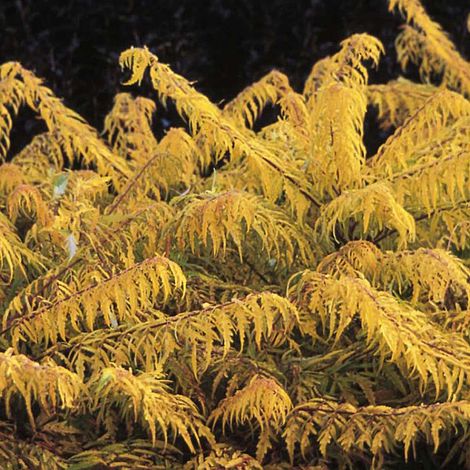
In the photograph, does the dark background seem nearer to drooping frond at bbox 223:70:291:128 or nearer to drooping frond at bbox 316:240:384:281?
drooping frond at bbox 223:70:291:128

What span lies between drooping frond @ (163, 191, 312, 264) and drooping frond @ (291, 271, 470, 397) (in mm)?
162

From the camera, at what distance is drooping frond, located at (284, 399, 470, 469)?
1925 mm

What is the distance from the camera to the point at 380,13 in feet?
16.4

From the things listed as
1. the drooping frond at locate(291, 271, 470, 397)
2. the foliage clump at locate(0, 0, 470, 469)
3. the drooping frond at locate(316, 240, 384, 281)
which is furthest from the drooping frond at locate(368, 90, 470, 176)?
the drooping frond at locate(291, 271, 470, 397)

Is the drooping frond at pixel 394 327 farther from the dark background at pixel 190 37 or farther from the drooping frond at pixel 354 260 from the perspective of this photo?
the dark background at pixel 190 37

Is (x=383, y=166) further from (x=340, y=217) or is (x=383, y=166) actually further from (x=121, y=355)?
(x=121, y=355)

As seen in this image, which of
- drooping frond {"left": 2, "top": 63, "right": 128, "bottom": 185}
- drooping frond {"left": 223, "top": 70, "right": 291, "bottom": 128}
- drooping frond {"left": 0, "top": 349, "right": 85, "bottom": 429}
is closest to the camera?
drooping frond {"left": 0, "top": 349, "right": 85, "bottom": 429}

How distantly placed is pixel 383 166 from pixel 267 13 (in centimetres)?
254

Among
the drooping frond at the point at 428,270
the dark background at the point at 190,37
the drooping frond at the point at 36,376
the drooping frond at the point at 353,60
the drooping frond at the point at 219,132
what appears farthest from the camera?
the dark background at the point at 190,37

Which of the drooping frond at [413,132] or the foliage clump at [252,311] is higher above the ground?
the drooping frond at [413,132]

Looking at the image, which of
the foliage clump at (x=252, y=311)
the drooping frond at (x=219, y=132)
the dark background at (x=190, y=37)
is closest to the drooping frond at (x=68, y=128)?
the foliage clump at (x=252, y=311)

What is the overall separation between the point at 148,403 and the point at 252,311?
0.26m

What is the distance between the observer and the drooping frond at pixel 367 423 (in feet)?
6.31

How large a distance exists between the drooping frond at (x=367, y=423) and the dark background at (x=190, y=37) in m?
A: 2.96
